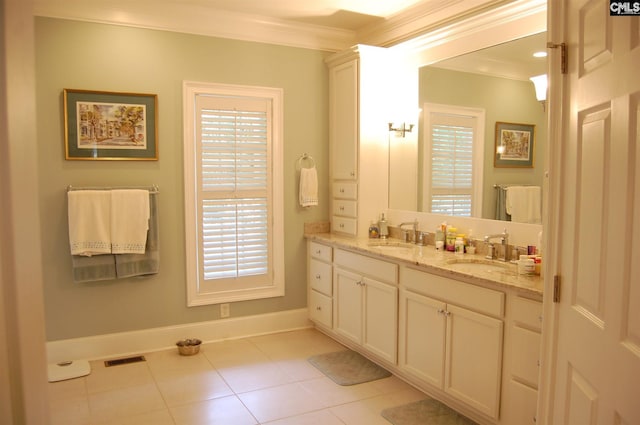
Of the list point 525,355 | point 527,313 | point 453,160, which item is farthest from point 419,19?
point 525,355

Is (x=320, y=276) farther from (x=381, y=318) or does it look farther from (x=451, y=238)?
(x=451, y=238)

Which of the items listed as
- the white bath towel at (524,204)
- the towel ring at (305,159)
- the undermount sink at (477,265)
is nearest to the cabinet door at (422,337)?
the undermount sink at (477,265)

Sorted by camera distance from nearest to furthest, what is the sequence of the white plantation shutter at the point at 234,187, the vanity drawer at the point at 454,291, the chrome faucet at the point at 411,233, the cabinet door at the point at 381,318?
the vanity drawer at the point at 454,291 < the cabinet door at the point at 381,318 < the chrome faucet at the point at 411,233 < the white plantation shutter at the point at 234,187

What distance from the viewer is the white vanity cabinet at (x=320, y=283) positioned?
13.3ft

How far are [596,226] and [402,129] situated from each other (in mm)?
2867

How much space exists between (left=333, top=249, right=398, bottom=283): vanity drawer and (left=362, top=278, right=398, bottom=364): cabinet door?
5cm

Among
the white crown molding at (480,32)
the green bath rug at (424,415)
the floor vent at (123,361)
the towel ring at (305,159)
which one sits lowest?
the green bath rug at (424,415)

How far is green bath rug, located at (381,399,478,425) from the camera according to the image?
2779 mm

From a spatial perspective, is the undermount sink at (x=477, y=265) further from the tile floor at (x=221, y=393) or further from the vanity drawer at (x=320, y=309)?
the vanity drawer at (x=320, y=309)

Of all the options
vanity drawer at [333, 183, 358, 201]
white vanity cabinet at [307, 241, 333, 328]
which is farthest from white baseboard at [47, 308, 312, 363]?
vanity drawer at [333, 183, 358, 201]

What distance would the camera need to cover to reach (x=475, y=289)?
2613 mm

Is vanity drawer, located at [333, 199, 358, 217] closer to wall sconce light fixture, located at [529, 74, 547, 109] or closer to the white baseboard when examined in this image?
the white baseboard

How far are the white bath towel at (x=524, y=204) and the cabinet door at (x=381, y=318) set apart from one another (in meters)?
0.90

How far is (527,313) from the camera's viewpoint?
233 centimetres
